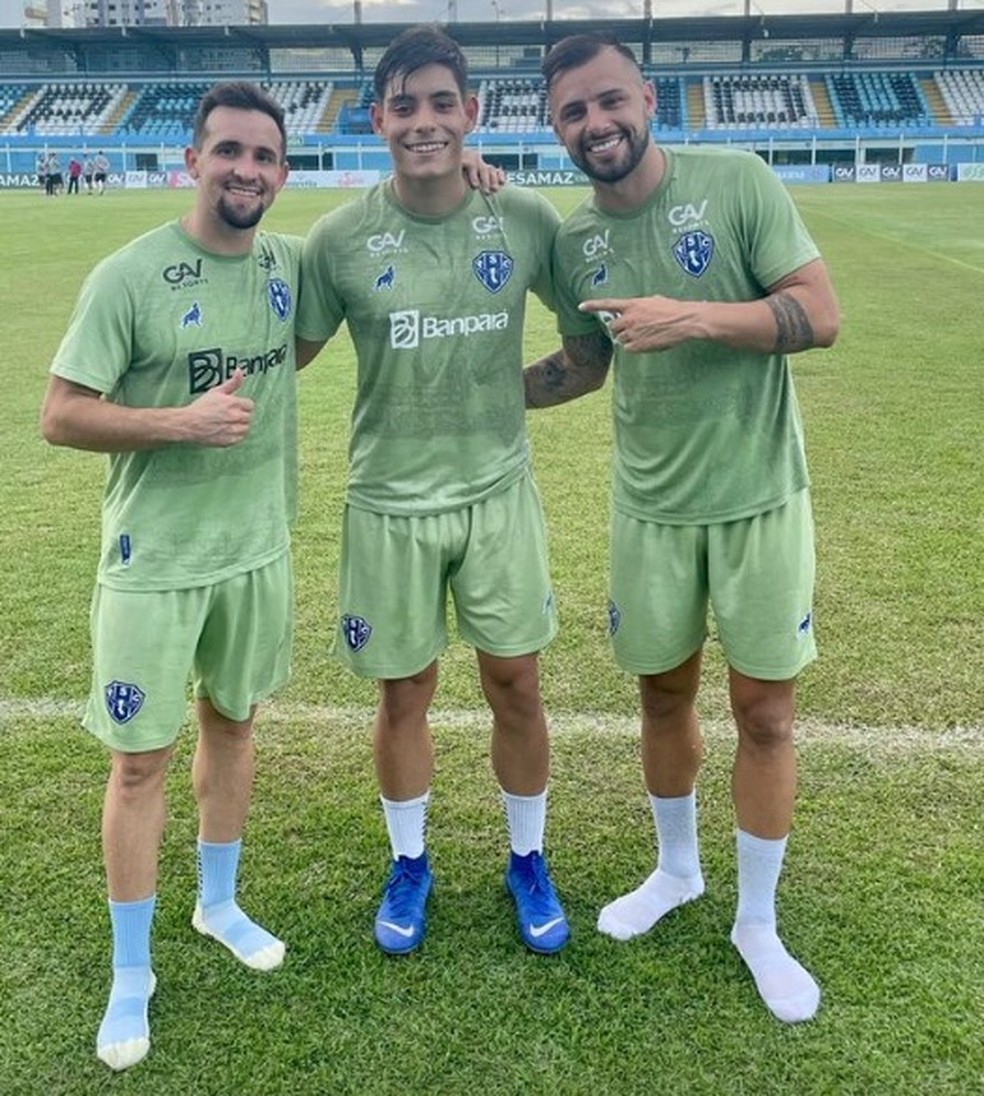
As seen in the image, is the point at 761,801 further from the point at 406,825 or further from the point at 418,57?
the point at 418,57

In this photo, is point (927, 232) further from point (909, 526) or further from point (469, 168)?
point (469, 168)

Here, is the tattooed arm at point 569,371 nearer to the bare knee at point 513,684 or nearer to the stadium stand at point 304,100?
the bare knee at point 513,684

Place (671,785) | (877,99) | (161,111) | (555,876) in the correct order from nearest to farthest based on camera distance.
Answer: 1. (671,785)
2. (555,876)
3. (877,99)
4. (161,111)

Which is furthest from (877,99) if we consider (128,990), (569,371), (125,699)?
(128,990)

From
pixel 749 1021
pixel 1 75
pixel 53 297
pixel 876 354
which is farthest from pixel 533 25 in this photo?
pixel 749 1021

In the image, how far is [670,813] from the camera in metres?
3.29

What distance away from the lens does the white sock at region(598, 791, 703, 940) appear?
322 centimetres

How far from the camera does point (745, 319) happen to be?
2668 mm

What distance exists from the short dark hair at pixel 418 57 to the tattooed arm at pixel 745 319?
73 centimetres

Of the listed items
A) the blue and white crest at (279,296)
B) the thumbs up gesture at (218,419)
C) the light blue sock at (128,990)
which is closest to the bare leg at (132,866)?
the light blue sock at (128,990)

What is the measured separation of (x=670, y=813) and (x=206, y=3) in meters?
119

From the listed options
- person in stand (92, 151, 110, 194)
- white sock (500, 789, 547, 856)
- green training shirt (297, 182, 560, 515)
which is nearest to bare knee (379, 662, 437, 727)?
white sock (500, 789, 547, 856)

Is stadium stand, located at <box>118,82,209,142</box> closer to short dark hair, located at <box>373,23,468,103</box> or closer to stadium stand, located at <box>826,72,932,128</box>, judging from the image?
stadium stand, located at <box>826,72,932,128</box>

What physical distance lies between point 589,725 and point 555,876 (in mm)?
939
